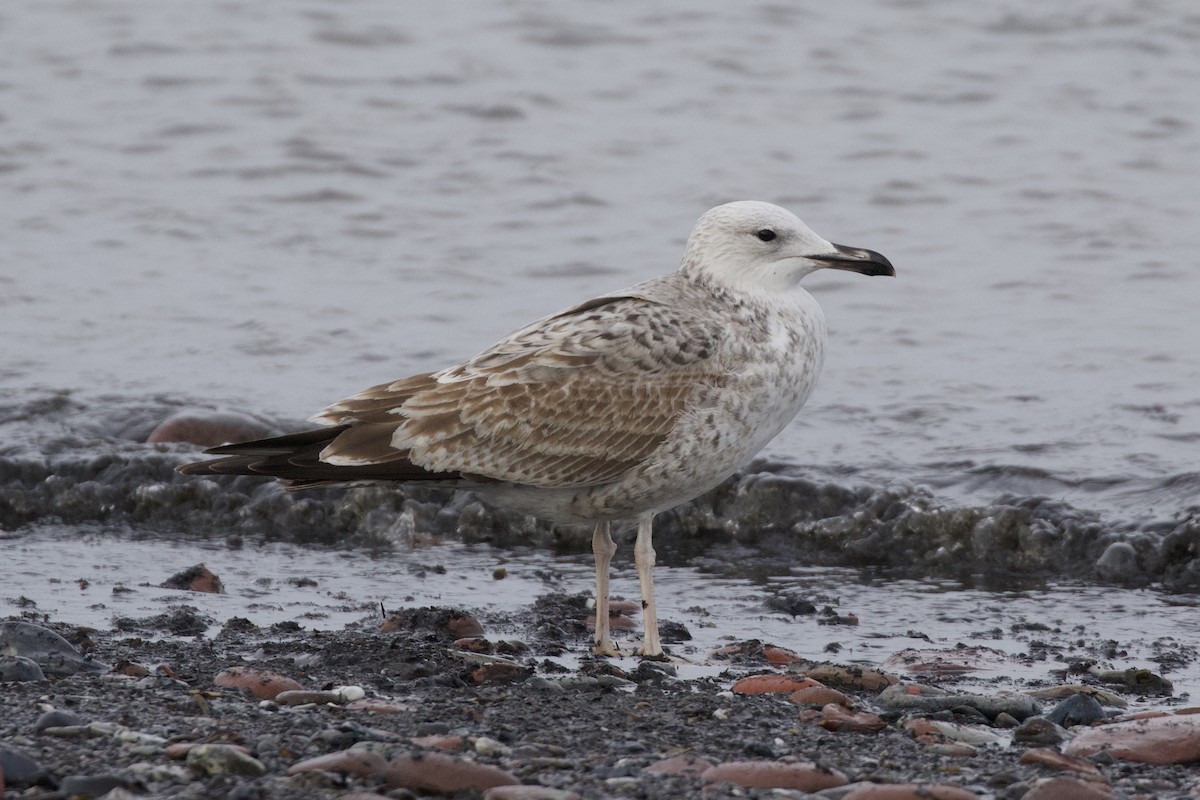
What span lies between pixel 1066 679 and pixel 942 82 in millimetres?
11621

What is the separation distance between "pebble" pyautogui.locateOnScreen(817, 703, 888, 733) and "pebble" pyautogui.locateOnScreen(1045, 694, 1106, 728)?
0.61m

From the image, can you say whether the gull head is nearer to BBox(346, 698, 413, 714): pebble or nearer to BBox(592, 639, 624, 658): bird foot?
BBox(592, 639, 624, 658): bird foot

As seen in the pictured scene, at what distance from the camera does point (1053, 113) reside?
Answer: 52.4 ft

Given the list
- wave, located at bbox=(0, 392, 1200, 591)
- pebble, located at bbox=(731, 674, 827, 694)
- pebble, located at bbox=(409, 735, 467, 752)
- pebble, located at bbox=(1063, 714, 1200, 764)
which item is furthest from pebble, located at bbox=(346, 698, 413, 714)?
wave, located at bbox=(0, 392, 1200, 591)

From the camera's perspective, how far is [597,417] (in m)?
6.33

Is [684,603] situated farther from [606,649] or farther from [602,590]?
[606,649]

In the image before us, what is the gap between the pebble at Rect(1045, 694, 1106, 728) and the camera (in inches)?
216

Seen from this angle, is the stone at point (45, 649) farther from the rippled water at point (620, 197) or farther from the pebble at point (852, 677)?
the rippled water at point (620, 197)

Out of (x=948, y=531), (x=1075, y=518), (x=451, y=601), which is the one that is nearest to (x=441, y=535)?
(x=451, y=601)

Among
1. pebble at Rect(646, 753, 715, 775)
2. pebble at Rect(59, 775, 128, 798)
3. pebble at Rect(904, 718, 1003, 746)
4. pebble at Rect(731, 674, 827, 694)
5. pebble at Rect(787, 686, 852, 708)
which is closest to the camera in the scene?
pebble at Rect(59, 775, 128, 798)

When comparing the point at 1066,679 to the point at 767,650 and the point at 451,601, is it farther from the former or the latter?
the point at 451,601

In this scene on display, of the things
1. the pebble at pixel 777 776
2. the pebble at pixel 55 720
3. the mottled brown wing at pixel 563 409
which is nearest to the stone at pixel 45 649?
the pebble at pixel 55 720

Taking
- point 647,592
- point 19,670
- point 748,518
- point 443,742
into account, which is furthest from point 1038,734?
point 748,518

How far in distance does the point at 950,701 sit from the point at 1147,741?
0.70m
